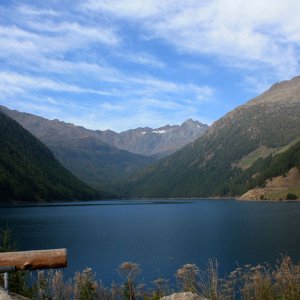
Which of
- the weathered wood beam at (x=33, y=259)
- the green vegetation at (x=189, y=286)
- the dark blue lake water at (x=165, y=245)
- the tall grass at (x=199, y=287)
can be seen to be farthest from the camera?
the dark blue lake water at (x=165, y=245)

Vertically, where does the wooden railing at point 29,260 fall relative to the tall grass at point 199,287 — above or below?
above

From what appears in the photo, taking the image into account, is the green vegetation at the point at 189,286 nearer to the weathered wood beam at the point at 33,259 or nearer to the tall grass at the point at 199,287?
the tall grass at the point at 199,287

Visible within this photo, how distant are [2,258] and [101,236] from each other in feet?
308

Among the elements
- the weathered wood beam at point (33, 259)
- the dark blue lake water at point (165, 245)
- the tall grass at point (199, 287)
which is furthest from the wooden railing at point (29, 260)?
the dark blue lake water at point (165, 245)

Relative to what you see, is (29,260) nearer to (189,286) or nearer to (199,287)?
(199,287)

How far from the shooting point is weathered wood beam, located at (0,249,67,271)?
966cm

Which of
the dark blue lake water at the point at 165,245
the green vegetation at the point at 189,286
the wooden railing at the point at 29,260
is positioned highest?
the wooden railing at the point at 29,260

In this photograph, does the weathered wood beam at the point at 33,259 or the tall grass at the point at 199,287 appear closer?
the weathered wood beam at the point at 33,259

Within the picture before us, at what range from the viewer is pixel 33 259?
31.8ft

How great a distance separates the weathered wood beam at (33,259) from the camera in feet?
31.7

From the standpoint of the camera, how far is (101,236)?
101312 mm

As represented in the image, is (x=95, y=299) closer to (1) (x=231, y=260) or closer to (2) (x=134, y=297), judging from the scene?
(2) (x=134, y=297)

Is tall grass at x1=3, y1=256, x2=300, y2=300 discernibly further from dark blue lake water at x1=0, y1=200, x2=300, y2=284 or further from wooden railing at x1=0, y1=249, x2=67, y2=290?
dark blue lake water at x1=0, y1=200, x2=300, y2=284

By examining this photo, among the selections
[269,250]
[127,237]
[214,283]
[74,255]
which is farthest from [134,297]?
[127,237]
